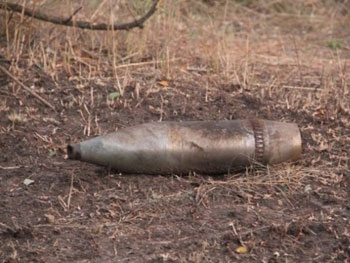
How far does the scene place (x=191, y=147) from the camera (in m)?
4.00

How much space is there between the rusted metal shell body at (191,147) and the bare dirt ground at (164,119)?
2.8 inches

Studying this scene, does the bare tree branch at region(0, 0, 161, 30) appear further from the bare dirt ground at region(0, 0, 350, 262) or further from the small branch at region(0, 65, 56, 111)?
the small branch at region(0, 65, 56, 111)

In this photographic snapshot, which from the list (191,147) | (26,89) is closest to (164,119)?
(191,147)

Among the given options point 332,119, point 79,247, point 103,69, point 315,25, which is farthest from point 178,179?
point 315,25

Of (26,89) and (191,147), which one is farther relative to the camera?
(26,89)

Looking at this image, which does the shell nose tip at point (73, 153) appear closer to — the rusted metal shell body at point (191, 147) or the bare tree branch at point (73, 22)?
the rusted metal shell body at point (191, 147)

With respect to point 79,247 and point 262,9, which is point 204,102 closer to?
point 79,247

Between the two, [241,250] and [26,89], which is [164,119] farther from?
[241,250]

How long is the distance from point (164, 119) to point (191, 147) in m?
0.72

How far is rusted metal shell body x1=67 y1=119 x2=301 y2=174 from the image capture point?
392cm

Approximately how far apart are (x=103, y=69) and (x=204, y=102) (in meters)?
0.83

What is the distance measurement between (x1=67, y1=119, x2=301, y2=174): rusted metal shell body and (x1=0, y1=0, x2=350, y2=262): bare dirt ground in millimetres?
70

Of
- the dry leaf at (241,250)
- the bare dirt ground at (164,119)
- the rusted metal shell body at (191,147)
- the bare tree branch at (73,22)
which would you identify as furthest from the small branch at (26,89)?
the dry leaf at (241,250)

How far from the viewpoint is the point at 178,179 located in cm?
401
